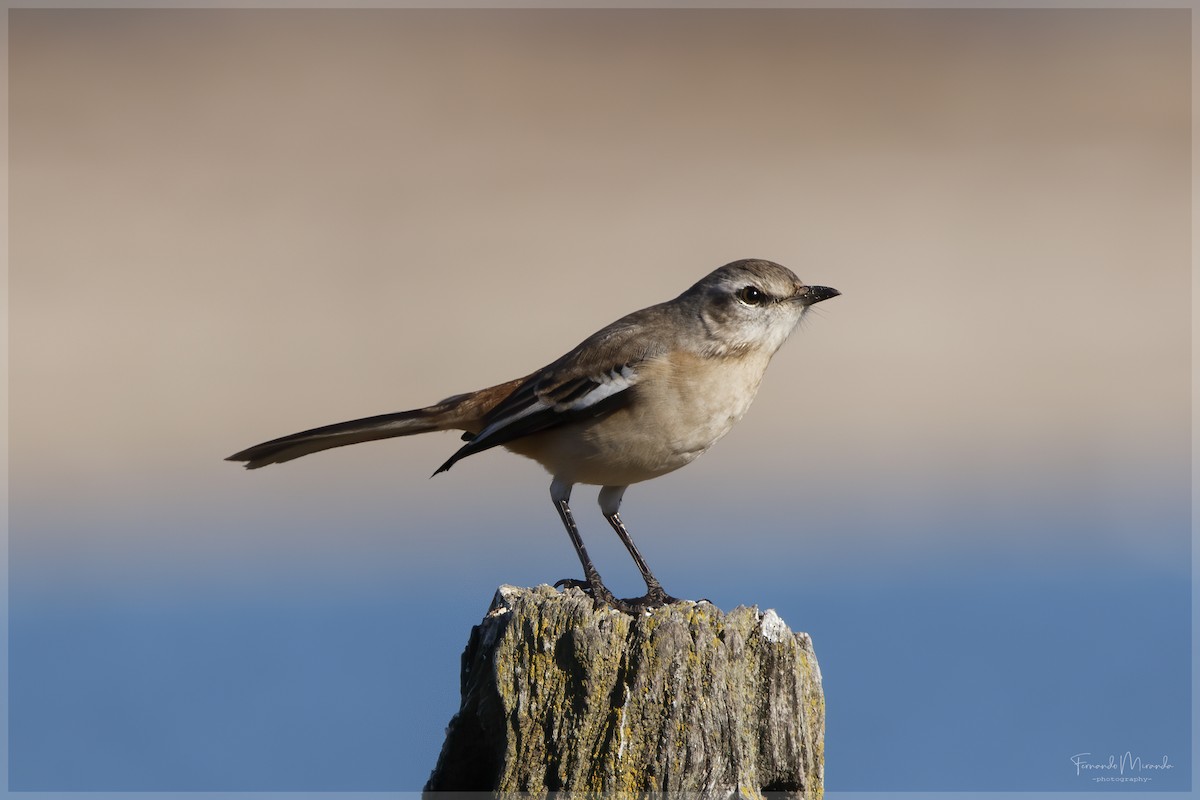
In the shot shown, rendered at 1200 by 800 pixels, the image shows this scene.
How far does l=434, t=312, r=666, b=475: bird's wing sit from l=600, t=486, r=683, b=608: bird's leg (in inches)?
31.6

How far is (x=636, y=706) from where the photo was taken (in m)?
3.93

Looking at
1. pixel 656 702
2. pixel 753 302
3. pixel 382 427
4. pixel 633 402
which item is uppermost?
pixel 753 302

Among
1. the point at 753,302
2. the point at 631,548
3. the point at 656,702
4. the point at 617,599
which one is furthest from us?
the point at 631,548

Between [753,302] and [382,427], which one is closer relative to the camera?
[382,427]

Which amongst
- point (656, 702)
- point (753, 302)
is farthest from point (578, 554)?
point (656, 702)

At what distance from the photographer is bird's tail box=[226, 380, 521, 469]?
6051 mm

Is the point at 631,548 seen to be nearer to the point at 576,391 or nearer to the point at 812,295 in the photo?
the point at 576,391

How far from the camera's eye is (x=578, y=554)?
6074 mm

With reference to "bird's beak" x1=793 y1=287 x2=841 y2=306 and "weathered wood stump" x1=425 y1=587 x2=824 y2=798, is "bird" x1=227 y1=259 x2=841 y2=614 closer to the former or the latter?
"bird's beak" x1=793 y1=287 x2=841 y2=306

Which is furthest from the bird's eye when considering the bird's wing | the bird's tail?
the bird's tail

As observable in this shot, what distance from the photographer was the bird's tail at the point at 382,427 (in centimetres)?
605

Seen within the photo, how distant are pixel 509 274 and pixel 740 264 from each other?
1110 centimetres

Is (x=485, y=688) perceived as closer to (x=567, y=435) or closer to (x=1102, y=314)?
(x=567, y=435)

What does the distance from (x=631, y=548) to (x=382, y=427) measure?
127 centimetres
